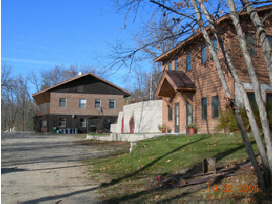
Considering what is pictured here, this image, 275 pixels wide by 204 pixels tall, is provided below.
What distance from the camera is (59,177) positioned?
8453 mm

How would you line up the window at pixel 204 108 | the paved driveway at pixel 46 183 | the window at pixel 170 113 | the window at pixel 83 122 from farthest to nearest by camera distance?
the window at pixel 83 122, the window at pixel 170 113, the window at pixel 204 108, the paved driveway at pixel 46 183

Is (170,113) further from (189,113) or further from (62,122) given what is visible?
(62,122)

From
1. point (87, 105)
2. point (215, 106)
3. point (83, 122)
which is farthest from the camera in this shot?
point (87, 105)

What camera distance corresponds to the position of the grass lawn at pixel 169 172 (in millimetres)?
5625

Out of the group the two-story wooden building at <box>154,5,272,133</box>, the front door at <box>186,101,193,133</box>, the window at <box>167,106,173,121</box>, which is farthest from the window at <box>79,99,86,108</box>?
the front door at <box>186,101,193,133</box>

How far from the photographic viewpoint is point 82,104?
138 ft

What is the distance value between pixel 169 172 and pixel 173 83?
9933 mm

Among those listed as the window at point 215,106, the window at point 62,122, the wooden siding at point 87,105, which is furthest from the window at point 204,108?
the window at point 62,122

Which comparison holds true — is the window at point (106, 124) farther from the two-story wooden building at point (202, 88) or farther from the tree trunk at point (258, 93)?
the tree trunk at point (258, 93)

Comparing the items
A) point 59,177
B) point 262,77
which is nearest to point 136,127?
point 262,77

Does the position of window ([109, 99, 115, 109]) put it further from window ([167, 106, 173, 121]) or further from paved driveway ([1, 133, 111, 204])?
paved driveway ([1, 133, 111, 204])

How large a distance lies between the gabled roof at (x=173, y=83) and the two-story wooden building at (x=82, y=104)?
69.3 feet

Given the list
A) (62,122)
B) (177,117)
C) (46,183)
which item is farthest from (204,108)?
(62,122)

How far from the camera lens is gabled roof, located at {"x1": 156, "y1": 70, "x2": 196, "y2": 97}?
17234 mm
